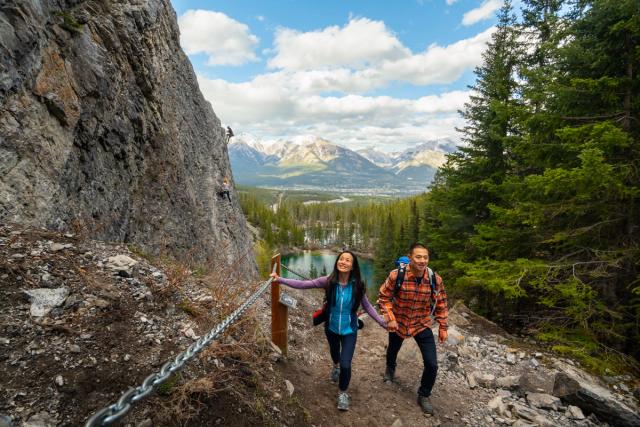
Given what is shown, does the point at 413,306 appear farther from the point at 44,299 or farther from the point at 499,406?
the point at 44,299

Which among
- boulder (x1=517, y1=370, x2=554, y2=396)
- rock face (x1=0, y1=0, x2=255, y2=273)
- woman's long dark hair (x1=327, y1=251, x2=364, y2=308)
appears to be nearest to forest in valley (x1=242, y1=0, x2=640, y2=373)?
boulder (x1=517, y1=370, x2=554, y2=396)

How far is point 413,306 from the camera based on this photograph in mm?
5145

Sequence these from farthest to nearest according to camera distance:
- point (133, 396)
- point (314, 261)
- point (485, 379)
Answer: point (314, 261) < point (485, 379) < point (133, 396)

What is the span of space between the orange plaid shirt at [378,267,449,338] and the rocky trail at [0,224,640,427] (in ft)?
4.68

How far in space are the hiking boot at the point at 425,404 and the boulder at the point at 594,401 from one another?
2439 mm

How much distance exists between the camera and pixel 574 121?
855 centimetres

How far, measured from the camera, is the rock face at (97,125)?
18.9ft

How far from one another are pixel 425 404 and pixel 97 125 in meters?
10.1

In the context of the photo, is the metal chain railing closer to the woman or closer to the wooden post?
the woman

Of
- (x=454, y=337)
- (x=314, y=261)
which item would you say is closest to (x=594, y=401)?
(x=454, y=337)

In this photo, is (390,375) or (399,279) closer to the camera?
(399,279)

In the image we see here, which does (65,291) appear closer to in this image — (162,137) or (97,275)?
(97,275)

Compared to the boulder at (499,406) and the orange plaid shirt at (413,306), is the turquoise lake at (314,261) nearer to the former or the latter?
the boulder at (499,406)

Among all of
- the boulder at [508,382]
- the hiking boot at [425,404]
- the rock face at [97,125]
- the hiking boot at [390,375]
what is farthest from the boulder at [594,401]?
the rock face at [97,125]
